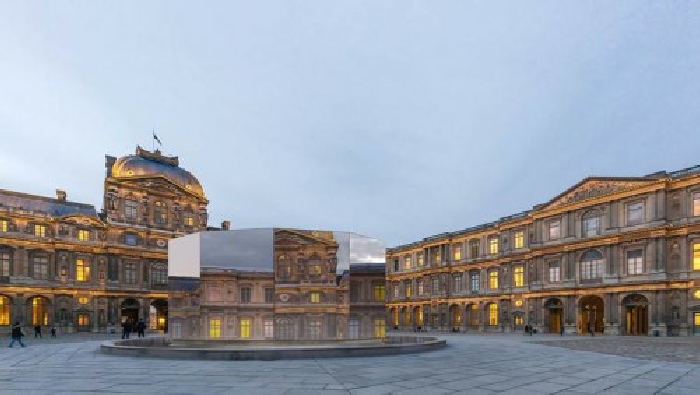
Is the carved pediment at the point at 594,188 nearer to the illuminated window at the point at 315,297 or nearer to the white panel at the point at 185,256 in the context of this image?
the illuminated window at the point at 315,297

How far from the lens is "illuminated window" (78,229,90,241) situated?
62250 millimetres

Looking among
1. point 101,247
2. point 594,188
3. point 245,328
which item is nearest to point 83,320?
point 101,247

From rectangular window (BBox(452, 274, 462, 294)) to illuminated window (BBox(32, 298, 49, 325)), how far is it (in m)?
52.8

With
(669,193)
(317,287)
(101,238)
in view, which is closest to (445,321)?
(669,193)

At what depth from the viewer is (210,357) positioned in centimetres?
1986

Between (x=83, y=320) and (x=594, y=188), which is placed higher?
(x=594, y=188)

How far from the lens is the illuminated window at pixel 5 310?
56.1 meters

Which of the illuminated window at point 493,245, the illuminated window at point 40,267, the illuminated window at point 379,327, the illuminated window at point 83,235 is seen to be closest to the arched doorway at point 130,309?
the illuminated window at point 83,235

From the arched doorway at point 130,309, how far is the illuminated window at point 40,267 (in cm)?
996

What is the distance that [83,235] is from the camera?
62531 mm

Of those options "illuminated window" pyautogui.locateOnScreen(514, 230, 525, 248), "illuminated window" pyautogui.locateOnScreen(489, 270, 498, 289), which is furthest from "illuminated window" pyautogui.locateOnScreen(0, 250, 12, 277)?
"illuminated window" pyautogui.locateOnScreen(514, 230, 525, 248)

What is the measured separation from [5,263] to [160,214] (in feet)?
60.4

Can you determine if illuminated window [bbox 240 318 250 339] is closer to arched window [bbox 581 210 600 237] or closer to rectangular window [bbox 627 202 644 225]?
rectangular window [bbox 627 202 644 225]

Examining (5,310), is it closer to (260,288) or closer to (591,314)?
(260,288)
